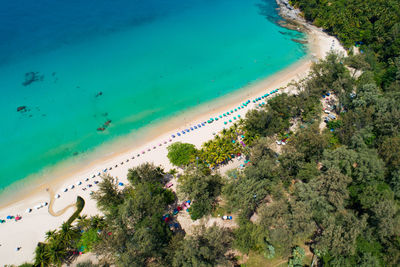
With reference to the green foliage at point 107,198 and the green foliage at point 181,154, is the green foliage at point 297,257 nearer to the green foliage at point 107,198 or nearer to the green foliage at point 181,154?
the green foliage at point 181,154

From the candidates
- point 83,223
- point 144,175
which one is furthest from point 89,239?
point 144,175

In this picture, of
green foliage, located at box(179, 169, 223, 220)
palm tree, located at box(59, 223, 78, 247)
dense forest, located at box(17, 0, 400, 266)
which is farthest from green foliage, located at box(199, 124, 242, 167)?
palm tree, located at box(59, 223, 78, 247)

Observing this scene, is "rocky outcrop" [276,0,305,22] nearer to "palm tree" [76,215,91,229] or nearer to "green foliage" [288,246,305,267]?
"green foliage" [288,246,305,267]

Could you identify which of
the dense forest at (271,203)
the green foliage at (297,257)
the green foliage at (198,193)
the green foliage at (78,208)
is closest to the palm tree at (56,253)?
the dense forest at (271,203)

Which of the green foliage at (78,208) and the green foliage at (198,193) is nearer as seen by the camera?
the green foliage at (198,193)

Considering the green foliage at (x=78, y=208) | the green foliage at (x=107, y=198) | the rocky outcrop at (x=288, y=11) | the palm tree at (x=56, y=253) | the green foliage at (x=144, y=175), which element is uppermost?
the rocky outcrop at (x=288, y=11)

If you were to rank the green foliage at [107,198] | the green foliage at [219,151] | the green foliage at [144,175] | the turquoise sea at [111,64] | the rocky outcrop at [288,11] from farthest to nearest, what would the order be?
the rocky outcrop at [288,11], the turquoise sea at [111,64], the green foliage at [219,151], the green foliage at [144,175], the green foliage at [107,198]
